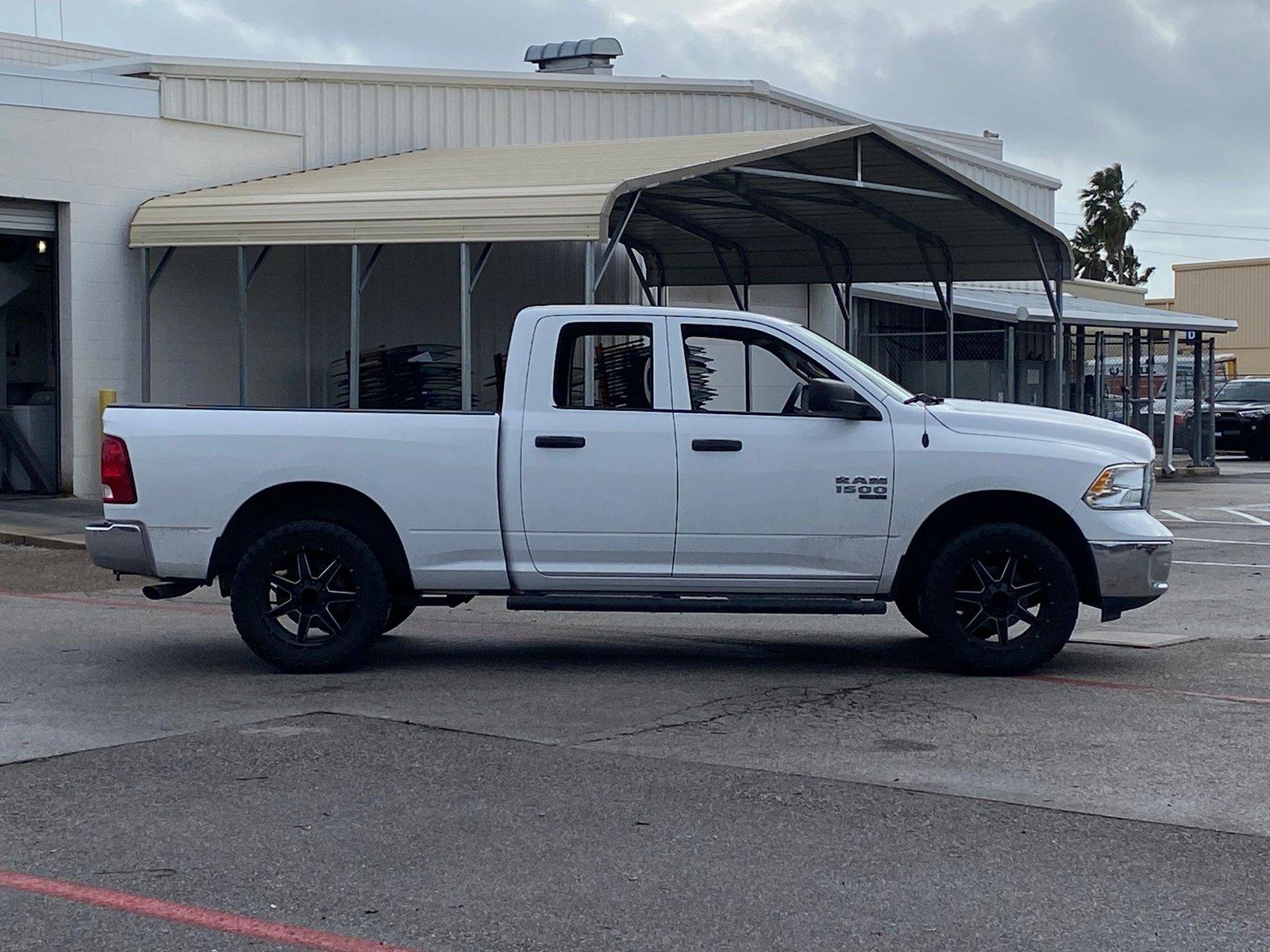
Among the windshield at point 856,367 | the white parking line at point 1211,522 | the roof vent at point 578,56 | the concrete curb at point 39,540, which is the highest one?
the roof vent at point 578,56

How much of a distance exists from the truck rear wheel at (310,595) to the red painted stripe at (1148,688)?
11.8 ft

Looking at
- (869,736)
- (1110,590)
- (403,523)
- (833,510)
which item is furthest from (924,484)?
(403,523)

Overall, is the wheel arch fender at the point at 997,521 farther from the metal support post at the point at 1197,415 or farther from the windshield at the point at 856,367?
the metal support post at the point at 1197,415

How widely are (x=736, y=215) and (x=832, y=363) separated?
533 inches

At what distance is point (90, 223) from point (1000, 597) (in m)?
14.0

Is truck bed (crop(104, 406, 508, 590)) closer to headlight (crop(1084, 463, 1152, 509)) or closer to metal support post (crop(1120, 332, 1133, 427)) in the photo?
headlight (crop(1084, 463, 1152, 509))

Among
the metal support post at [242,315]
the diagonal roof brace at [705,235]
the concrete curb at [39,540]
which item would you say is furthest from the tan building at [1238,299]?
the concrete curb at [39,540]

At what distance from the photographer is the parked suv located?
3462 cm

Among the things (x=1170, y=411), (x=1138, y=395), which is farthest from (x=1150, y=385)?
(x=1138, y=395)

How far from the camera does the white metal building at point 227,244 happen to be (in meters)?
19.6

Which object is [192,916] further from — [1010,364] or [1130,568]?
[1010,364]

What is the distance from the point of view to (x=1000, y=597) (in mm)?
8945

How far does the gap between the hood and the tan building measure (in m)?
54.9

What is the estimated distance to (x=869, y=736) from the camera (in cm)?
745
